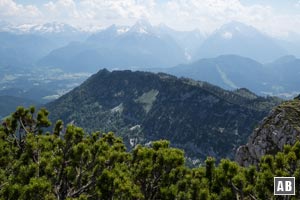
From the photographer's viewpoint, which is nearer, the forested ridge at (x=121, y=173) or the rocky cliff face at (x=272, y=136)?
the forested ridge at (x=121, y=173)

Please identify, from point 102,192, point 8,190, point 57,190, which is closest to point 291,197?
point 102,192

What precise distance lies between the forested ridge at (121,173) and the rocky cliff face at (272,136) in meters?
65.3

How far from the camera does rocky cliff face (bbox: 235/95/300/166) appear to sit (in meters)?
85.7

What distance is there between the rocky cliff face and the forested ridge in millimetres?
65272

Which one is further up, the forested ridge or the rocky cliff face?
the forested ridge

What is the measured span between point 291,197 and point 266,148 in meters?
73.0

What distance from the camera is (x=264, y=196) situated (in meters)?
19.3

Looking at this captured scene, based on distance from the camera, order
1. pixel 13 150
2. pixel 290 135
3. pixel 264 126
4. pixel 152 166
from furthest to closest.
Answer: pixel 264 126 → pixel 290 135 → pixel 13 150 → pixel 152 166

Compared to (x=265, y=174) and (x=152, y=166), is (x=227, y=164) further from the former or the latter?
(x=152, y=166)

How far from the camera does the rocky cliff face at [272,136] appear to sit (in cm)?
8569

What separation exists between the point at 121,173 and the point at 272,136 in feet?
252

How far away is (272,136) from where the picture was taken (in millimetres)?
90375

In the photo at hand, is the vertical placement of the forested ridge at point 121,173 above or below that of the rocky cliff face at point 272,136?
above

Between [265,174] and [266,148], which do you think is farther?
[266,148]
